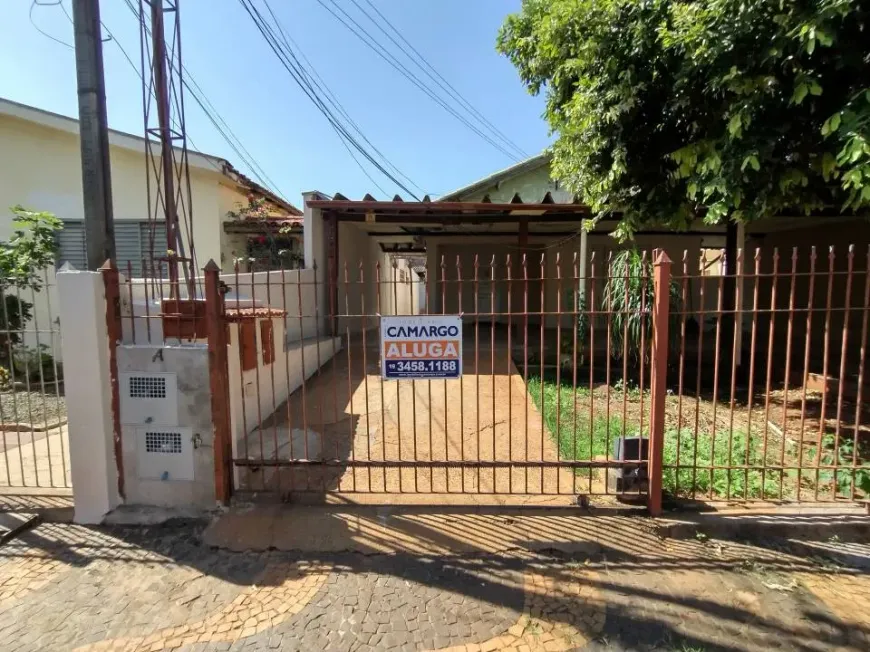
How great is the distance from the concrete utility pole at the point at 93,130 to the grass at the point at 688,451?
3904 millimetres

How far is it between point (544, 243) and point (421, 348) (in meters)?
9.40

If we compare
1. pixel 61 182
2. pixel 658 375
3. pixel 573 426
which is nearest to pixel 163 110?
pixel 573 426

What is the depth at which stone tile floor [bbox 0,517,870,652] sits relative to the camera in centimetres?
223

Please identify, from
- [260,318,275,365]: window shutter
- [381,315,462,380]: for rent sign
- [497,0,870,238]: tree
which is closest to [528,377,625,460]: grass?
[381,315,462,380]: for rent sign

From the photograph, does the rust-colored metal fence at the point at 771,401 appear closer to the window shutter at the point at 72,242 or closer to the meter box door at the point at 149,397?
the meter box door at the point at 149,397

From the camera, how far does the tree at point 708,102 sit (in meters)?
3.15

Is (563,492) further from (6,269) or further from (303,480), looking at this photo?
(6,269)

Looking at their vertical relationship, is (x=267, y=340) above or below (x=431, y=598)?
above

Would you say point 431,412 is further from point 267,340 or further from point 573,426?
point 267,340

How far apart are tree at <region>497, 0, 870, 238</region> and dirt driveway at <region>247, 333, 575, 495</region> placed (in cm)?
247

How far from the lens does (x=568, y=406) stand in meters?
5.68

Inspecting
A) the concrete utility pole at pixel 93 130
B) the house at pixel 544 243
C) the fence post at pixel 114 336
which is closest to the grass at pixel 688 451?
the house at pixel 544 243

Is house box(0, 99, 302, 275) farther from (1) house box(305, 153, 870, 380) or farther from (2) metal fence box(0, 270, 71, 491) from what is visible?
(1) house box(305, 153, 870, 380)

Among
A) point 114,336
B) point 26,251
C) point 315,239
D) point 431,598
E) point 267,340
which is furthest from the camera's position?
point 315,239
